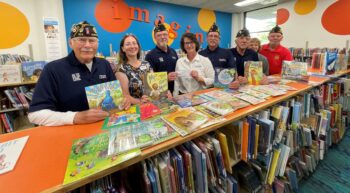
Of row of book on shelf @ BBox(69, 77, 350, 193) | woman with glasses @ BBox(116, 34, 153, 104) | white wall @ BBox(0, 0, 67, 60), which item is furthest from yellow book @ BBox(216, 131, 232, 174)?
white wall @ BBox(0, 0, 67, 60)

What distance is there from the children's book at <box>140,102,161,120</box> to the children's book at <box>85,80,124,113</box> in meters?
0.17

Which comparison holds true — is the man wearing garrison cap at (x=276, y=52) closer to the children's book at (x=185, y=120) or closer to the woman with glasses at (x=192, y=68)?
the woman with glasses at (x=192, y=68)

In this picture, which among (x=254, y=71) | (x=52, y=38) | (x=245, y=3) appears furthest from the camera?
(x=245, y=3)

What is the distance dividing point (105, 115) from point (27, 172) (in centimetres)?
54

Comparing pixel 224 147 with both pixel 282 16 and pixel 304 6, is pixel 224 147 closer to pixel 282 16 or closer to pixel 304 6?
pixel 304 6

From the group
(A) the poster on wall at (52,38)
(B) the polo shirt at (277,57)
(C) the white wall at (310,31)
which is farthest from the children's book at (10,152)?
(C) the white wall at (310,31)

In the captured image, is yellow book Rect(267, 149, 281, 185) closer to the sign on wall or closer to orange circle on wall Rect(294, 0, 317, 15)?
the sign on wall

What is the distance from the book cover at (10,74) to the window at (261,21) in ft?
26.8

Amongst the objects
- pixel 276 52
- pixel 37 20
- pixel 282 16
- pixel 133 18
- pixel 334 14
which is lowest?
pixel 276 52

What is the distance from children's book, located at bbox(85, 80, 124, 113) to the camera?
118cm

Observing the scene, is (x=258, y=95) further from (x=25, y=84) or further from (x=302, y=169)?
(x=25, y=84)

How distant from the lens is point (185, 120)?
1116mm

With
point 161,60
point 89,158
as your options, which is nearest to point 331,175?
point 161,60

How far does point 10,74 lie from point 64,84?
110 inches
